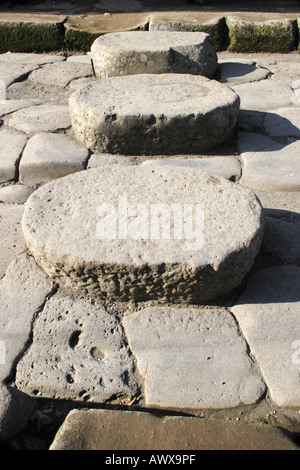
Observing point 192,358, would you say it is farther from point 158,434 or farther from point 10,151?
point 10,151

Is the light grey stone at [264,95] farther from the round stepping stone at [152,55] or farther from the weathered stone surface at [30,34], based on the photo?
the weathered stone surface at [30,34]


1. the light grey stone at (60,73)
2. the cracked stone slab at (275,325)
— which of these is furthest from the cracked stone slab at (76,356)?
the light grey stone at (60,73)

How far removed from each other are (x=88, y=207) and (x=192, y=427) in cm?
89

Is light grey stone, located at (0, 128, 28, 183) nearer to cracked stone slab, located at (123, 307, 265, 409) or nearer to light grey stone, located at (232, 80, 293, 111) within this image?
cracked stone slab, located at (123, 307, 265, 409)

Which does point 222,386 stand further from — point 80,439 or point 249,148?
point 249,148

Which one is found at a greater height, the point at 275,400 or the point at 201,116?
the point at 201,116

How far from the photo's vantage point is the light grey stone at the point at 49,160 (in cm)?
244

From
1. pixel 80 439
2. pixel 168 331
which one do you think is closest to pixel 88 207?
pixel 168 331

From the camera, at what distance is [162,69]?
3.26 meters

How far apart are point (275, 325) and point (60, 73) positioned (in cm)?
267

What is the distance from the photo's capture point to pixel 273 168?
244cm

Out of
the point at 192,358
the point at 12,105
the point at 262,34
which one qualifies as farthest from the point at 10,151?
the point at 262,34

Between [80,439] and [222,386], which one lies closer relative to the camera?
[80,439]
